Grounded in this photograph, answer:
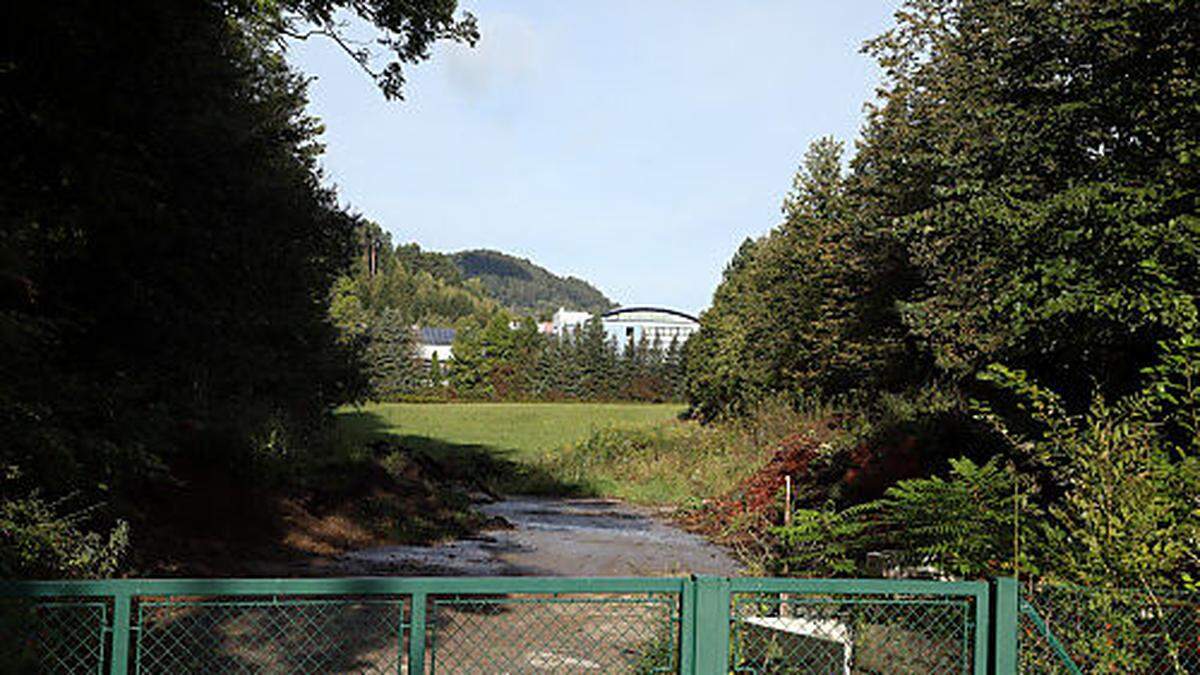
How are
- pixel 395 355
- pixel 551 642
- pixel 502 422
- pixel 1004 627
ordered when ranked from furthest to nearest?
pixel 395 355 < pixel 502 422 < pixel 551 642 < pixel 1004 627

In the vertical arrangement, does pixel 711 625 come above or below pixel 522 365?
below

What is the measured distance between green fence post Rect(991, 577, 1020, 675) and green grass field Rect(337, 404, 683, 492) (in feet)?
81.6

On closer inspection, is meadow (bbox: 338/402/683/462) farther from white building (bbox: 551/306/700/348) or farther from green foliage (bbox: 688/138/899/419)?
white building (bbox: 551/306/700/348)

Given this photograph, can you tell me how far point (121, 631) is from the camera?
4.55 m

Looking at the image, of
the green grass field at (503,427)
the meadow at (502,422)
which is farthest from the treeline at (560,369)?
the green grass field at (503,427)

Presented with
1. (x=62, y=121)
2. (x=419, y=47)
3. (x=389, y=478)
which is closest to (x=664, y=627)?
(x=62, y=121)

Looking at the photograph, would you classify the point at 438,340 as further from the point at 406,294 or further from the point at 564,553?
the point at 564,553

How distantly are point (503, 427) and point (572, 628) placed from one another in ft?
154

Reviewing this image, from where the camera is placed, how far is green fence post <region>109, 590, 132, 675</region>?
176 inches

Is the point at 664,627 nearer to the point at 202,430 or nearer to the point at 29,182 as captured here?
the point at 29,182

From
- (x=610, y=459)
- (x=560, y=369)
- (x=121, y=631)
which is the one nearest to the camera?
(x=121, y=631)

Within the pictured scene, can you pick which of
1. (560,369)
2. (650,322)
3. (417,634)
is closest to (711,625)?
(417,634)

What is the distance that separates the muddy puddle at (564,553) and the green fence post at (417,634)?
23.4ft

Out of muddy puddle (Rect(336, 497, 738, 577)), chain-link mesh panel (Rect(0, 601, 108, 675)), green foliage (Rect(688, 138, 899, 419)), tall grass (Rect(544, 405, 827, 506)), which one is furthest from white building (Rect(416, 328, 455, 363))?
chain-link mesh panel (Rect(0, 601, 108, 675))
